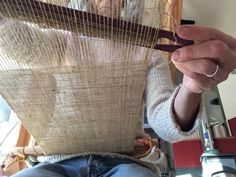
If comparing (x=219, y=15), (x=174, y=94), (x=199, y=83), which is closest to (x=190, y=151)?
(x=219, y=15)

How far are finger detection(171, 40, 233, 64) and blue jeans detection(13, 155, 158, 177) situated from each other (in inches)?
11.7

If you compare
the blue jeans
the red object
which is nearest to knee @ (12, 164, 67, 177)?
the blue jeans

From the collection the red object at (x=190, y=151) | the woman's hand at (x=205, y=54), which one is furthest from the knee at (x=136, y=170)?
the red object at (x=190, y=151)

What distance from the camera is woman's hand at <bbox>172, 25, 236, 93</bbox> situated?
0.44 m

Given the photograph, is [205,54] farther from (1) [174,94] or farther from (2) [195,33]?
(1) [174,94]

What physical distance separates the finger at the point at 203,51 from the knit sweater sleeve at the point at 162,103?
0.17 metres

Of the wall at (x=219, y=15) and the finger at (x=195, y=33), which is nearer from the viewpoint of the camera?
the finger at (x=195, y=33)

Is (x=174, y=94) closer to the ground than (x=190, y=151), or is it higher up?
higher up

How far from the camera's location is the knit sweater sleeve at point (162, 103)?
61 centimetres

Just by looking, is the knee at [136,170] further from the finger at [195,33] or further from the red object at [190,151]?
the red object at [190,151]

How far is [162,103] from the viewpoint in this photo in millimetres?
659

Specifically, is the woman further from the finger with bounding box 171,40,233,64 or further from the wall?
the wall

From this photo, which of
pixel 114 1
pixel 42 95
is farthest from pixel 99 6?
pixel 42 95

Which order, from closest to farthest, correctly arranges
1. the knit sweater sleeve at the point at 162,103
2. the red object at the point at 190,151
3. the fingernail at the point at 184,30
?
1. the fingernail at the point at 184,30
2. the knit sweater sleeve at the point at 162,103
3. the red object at the point at 190,151
